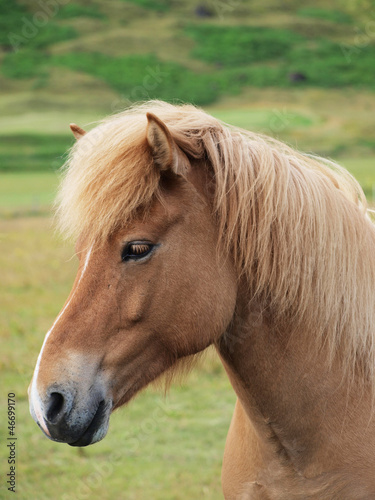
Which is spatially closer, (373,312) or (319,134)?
(373,312)

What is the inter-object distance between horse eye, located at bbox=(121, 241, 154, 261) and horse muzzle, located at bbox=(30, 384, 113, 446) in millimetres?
495

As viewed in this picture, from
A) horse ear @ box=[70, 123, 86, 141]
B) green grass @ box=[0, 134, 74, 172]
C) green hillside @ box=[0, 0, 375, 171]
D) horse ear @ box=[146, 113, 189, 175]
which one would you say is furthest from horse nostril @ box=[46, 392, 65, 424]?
green grass @ box=[0, 134, 74, 172]

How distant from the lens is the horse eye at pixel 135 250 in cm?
202

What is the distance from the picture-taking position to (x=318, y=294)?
2162mm

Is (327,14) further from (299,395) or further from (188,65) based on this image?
(299,395)

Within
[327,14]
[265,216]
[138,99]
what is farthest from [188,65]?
[265,216]

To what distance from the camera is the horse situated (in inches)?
78.7

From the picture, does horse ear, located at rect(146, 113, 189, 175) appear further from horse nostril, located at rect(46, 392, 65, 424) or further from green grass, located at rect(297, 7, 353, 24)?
green grass, located at rect(297, 7, 353, 24)

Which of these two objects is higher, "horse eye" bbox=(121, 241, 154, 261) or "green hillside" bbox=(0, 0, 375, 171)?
"horse eye" bbox=(121, 241, 154, 261)

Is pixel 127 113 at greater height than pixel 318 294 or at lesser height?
greater

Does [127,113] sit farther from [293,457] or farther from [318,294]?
[293,457]

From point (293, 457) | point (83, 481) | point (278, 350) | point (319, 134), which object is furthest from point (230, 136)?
point (319, 134)

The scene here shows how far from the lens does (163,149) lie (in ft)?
6.59

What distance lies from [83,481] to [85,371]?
3.44 m
